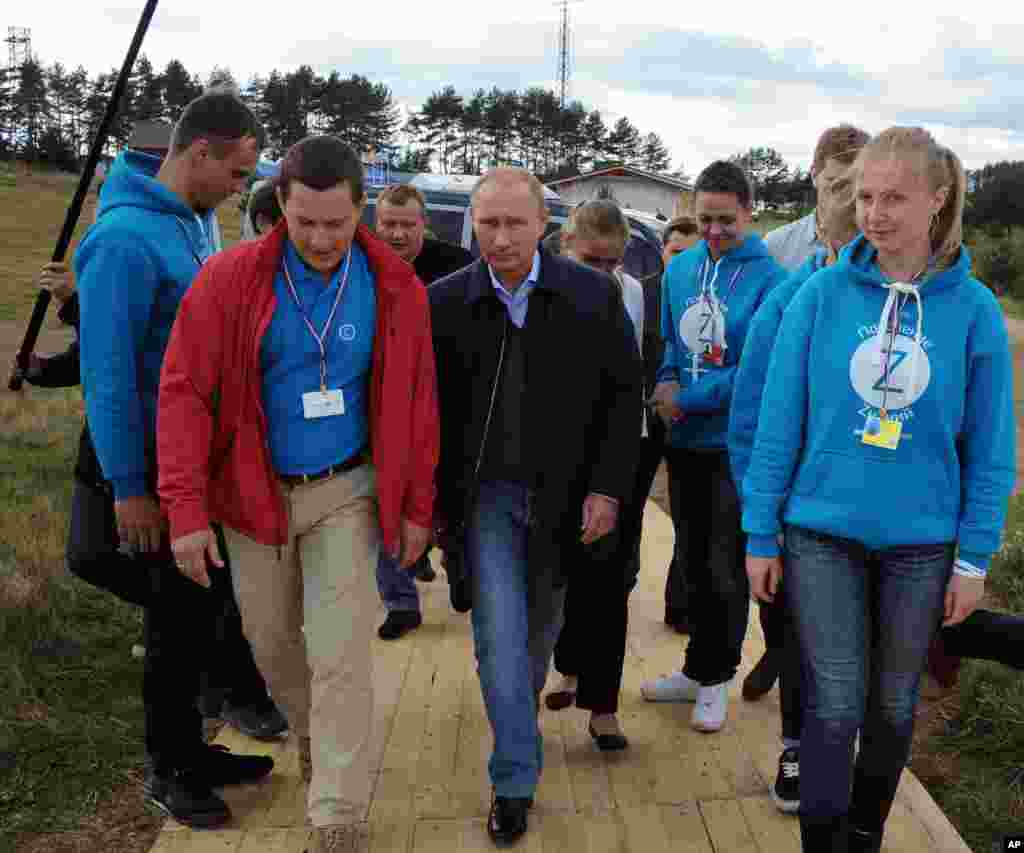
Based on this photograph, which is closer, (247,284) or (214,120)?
(247,284)

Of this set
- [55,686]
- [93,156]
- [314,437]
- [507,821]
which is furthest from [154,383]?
[55,686]

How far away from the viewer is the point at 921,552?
2.63m

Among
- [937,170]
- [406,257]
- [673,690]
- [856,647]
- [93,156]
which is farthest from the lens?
[406,257]

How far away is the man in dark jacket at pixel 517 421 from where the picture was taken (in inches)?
123

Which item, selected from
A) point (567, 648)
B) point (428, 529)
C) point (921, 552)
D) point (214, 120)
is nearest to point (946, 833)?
point (921, 552)

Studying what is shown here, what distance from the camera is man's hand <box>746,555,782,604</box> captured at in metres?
2.80

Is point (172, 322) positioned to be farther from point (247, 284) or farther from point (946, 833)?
point (946, 833)

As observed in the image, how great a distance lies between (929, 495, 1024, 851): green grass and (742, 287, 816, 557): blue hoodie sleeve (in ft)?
4.61

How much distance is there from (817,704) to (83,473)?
7.19 ft

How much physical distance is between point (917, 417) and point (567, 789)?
1.69m

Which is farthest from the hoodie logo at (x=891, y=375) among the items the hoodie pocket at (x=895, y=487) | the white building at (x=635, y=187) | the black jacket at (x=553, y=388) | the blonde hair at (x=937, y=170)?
the white building at (x=635, y=187)

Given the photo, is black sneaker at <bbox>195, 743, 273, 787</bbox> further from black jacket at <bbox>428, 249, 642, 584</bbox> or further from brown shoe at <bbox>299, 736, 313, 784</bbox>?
black jacket at <bbox>428, 249, 642, 584</bbox>

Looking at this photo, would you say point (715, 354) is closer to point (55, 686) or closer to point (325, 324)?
point (325, 324)

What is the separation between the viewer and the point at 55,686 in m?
4.18
